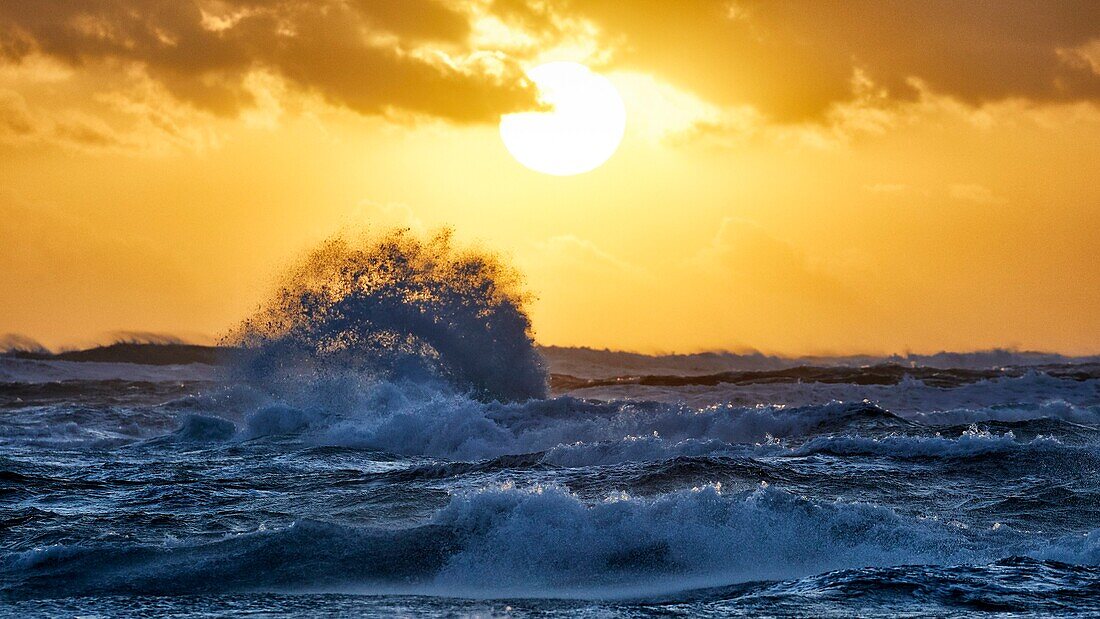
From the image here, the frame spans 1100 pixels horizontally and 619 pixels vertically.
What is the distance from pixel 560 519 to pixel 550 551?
40 cm

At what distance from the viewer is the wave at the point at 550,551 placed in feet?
28.6

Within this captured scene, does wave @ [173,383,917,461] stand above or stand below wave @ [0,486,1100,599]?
above

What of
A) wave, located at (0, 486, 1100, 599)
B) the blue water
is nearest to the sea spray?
the blue water

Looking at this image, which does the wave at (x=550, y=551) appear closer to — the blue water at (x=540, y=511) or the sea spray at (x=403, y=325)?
the blue water at (x=540, y=511)

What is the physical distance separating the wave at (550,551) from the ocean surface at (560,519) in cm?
3

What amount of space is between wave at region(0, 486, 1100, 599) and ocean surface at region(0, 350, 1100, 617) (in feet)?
0.08

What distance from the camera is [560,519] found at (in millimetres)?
9523

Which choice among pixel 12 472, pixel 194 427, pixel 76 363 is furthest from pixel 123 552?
pixel 76 363

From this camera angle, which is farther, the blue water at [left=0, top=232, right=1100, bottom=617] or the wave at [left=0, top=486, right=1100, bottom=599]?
the wave at [left=0, top=486, right=1100, bottom=599]

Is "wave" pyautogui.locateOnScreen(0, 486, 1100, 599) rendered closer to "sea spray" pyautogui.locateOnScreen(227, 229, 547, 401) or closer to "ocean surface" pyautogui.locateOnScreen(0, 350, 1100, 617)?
"ocean surface" pyautogui.locateOnScreen(0, 350, 1100, 617)

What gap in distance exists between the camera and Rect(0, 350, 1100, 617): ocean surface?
8117 mm

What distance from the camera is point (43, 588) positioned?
847 cm

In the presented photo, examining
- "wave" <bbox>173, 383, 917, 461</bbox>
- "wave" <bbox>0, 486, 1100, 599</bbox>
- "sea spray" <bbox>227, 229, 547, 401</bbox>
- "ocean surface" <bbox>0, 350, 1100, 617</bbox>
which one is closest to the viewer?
"ocean surface" <bbox>0, 350, 1100, 617</bbox>

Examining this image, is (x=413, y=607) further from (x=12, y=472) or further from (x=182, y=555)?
(x=12, y=472)
